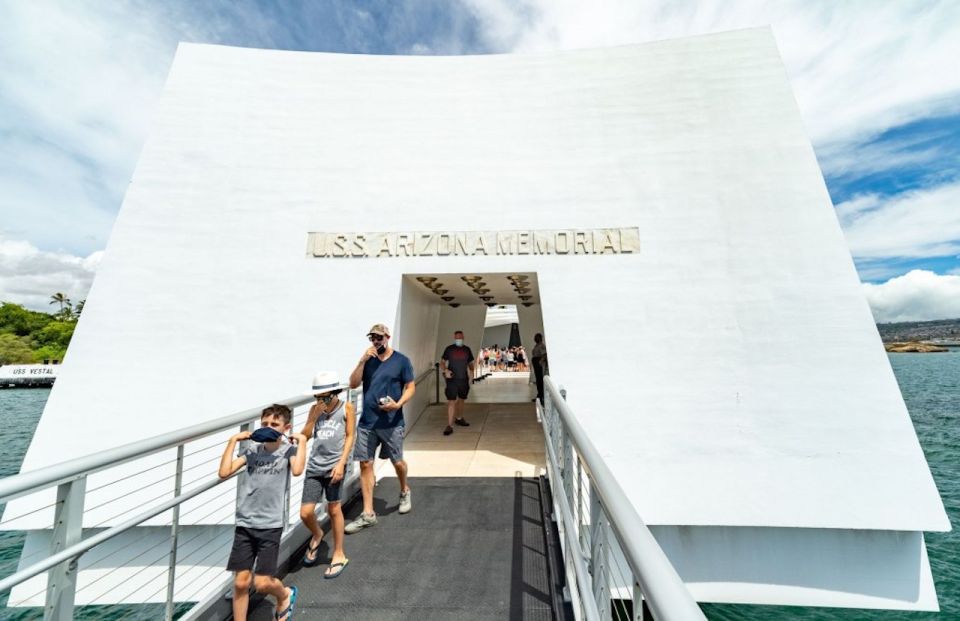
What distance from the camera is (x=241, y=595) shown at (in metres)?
2.51

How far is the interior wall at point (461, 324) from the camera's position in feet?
38.3

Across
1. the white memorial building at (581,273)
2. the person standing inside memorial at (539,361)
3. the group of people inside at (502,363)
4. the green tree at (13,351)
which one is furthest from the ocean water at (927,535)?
the green tree at (13,351)

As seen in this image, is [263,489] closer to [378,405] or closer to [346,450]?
[346,450]

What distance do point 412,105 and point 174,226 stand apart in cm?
415

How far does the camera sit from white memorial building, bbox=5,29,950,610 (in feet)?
16.6

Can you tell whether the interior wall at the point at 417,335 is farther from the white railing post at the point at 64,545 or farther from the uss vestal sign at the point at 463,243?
the white railing post at the point at 64,545

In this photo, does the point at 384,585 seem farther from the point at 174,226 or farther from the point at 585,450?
the point at 174,226

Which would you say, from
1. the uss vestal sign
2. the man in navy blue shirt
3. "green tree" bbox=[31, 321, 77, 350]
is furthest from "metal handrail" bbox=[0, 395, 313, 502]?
"green tree" bbox=[31, 321, 77, 350]

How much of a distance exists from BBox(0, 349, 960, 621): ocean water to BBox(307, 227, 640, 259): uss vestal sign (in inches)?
178

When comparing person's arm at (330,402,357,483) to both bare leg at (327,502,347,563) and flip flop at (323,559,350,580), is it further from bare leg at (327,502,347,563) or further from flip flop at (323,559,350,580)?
flip flop at (323,559,350,580)

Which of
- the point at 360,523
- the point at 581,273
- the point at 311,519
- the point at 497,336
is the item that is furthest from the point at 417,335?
the point at 497,336

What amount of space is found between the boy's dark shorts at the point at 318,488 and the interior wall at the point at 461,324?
297 inches

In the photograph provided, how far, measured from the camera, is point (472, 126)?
6.62 meters

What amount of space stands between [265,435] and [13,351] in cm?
7401
